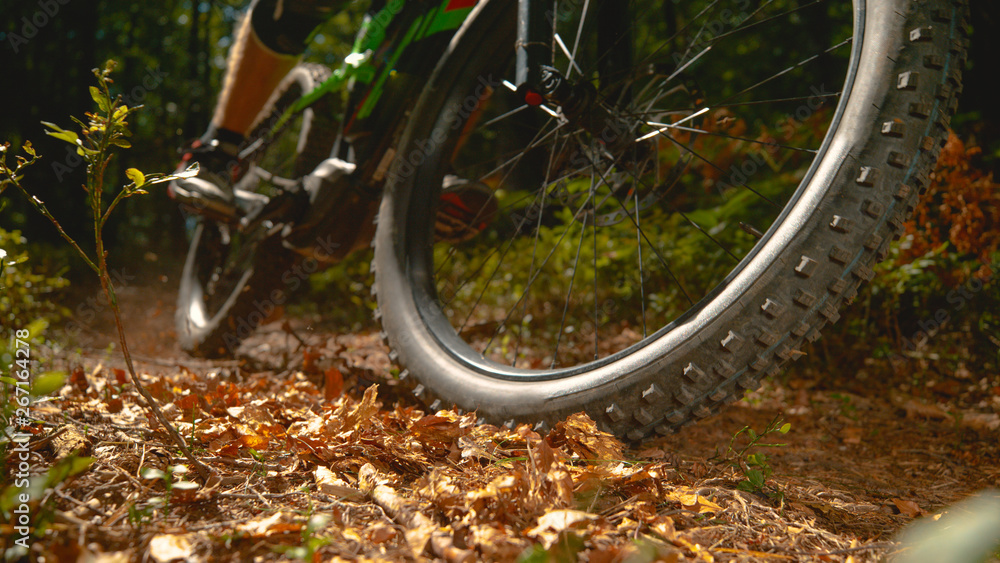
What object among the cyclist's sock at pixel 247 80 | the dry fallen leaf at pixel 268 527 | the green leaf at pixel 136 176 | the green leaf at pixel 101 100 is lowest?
the dry fallen leaf at pixel 268 527

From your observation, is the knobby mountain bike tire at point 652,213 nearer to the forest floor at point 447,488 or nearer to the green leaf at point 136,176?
the forest floor at point 447,488

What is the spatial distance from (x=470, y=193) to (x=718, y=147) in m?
1.97

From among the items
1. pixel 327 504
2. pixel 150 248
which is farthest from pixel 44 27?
pixel 327 504

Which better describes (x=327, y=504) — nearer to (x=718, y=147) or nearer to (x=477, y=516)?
(x=477, y=516)

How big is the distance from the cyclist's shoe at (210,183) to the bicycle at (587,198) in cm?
18

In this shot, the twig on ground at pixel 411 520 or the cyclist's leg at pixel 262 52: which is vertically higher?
the cyclist's leg at pixel 262 52

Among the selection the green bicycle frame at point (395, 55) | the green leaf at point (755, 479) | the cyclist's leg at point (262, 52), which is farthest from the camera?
the cyclist's leg at point (262, 52)

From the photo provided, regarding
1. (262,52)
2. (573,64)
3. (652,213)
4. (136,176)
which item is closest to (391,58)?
(573,64)

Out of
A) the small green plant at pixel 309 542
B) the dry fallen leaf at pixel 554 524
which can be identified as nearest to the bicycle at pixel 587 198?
the dry fallen leaf at pixel 554 524

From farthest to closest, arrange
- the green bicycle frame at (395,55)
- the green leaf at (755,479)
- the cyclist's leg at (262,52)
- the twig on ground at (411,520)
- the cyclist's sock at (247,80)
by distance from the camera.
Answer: the cyclist's sock at (247,80), the cyclist's leg at (262,52), the green bicycle frame at (395,55), the green leaf at (755,479), the twig on ground at (411,520)

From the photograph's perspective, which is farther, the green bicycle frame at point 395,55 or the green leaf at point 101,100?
the green bicycle frame at point 395,55

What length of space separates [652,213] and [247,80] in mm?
2031

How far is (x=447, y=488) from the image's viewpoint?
834mm

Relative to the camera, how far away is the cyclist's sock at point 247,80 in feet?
8.19
